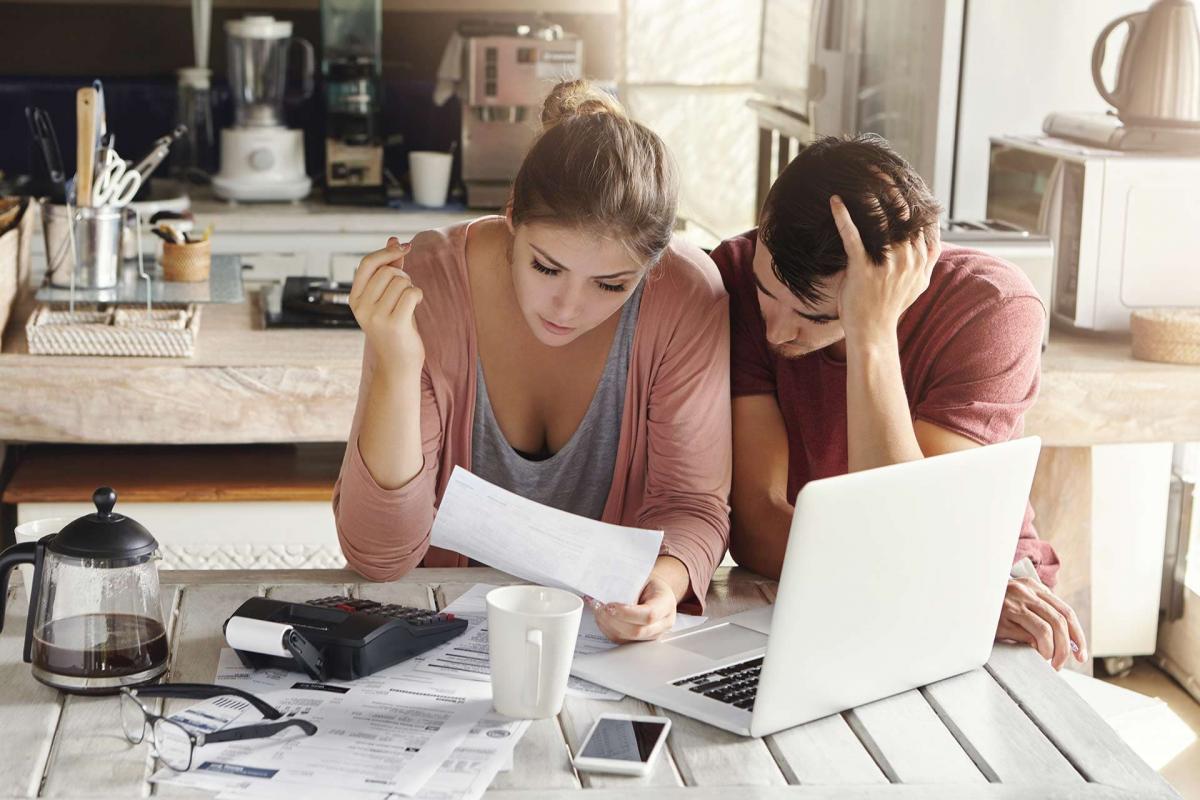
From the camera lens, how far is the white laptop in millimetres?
1099

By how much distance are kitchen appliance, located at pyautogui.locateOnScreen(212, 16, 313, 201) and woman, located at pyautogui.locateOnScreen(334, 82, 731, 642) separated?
2.36 metres

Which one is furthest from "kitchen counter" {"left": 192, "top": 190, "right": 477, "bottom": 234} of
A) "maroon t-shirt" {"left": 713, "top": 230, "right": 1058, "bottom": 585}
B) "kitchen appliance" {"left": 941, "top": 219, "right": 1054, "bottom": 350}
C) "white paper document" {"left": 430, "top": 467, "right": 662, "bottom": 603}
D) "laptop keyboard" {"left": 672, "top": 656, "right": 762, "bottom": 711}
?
"laptop keyboard" {"left": 672, "top": 656, "right": 762, "bottom": 711}

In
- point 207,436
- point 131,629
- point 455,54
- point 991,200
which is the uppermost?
point 455,54

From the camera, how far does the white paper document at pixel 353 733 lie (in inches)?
40.6

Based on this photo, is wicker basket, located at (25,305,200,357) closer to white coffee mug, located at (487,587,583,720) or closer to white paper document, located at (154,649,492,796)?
white paper document, located at (154,649,492,796)

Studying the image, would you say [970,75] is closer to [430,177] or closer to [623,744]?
[430,177]

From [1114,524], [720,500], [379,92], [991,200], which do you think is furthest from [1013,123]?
[379,92]

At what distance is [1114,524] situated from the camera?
2.88 meters

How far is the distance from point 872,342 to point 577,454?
0.39 metres

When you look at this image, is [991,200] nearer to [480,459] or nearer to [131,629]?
[480,459]

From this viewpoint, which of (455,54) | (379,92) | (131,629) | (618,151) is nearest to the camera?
(131,629)

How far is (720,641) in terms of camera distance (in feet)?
4.42

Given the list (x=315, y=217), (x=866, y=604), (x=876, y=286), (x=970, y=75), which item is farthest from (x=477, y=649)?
(x=315, y=217)

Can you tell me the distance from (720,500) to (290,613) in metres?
0.56
